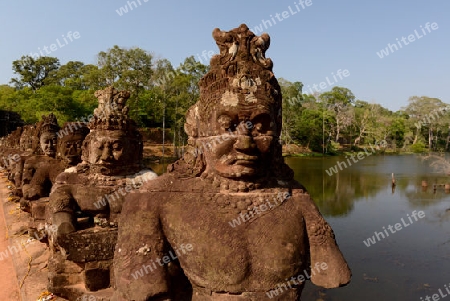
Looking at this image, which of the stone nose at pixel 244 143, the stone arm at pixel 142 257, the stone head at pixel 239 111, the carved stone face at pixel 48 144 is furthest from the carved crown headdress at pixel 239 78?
the carved stone face at pixel 48 144

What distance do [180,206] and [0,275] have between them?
5.30 m

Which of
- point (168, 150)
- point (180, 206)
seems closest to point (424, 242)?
point (180, 206)

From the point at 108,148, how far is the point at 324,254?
2.96 meters

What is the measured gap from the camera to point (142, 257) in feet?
8.01

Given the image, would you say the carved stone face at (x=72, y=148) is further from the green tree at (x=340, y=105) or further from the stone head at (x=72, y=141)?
the green tree at (x=340, y=105)

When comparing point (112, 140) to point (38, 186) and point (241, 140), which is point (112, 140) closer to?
point (241, 140)

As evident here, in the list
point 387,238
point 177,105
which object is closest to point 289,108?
point 177,105

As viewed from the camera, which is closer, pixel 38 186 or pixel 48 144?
pixel 38 186

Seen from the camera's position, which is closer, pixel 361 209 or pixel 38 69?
pixel 361 209

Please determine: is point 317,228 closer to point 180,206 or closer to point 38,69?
point 180,206

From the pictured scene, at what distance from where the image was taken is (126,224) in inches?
100.0

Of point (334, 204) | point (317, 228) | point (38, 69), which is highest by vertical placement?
point (38, 69)

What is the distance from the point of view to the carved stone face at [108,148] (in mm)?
4398

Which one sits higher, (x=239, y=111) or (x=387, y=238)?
(x=239, y=111)
